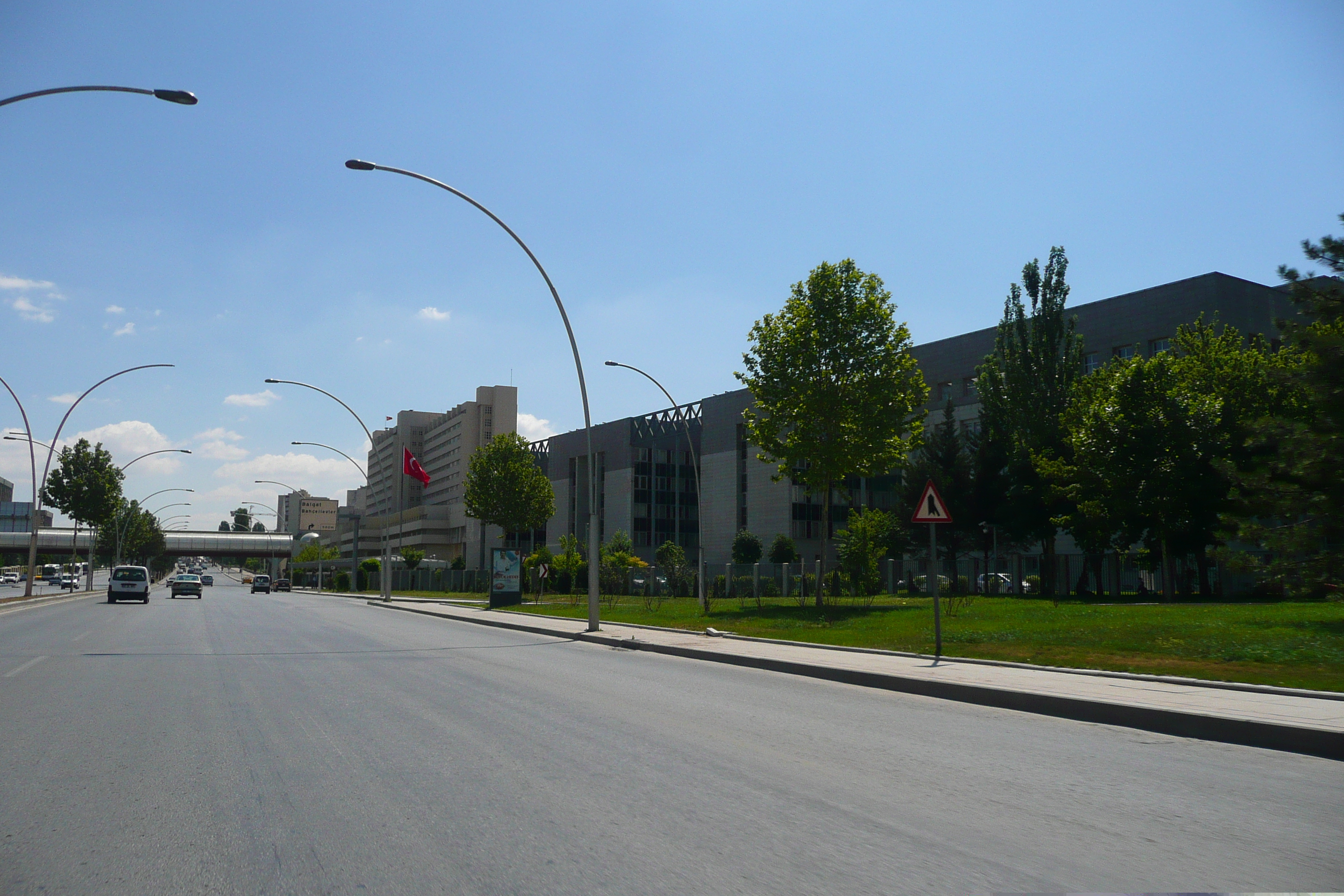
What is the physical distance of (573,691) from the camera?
1120cm

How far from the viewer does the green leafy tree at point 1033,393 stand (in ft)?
144

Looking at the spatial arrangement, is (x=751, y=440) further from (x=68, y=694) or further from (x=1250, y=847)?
(x=1250, y=847)

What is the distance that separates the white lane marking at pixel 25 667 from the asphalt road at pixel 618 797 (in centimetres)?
143

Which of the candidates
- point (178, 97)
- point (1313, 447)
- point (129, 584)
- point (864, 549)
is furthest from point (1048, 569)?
point (129, 584)

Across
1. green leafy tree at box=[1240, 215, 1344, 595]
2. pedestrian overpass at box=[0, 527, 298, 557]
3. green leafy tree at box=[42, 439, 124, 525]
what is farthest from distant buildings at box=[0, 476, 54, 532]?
green leafy tree at box=[1240, 215, 1344, 595]

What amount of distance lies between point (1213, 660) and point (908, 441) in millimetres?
20020

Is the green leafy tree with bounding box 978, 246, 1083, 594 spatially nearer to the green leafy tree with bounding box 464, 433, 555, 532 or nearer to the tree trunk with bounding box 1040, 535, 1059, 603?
the tree trunk with bounding box 1040, 535, 1059, 603

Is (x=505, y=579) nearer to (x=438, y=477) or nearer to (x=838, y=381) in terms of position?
(x=838, y=381)

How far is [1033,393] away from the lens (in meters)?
45.4

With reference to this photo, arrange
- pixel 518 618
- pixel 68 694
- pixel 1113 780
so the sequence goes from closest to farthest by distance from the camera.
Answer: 1. pixel 1113 780
2. pixel 68 694
3. pixel 518 618

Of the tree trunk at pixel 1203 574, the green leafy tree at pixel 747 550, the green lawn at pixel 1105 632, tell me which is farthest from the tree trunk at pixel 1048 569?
the green leafy tree at pixel 747 550

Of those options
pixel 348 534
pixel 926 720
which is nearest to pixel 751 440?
pixel 926 720

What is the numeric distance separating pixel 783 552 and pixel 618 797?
5287 centimetres

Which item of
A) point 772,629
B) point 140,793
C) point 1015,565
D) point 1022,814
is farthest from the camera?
point 1015,565
